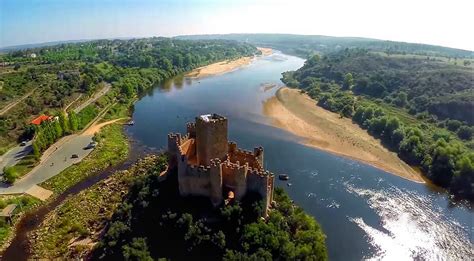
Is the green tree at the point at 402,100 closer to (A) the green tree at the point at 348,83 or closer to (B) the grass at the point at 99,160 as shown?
(A) the green tree at the point at 348,83

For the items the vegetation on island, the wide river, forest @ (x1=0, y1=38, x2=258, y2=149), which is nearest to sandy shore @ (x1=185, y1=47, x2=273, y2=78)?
forest @ (x1=0, y1=38, x2=258, y2=149)

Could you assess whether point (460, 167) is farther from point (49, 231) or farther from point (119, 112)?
point (119, 112)

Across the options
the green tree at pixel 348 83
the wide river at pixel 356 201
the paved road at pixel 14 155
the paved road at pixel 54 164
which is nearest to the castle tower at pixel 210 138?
the wide river at pixel 356 201

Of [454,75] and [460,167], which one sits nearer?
[460,167]

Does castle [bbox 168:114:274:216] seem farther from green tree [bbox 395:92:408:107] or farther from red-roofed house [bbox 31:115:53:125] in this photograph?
green tree [bbox 395:92:408:107]

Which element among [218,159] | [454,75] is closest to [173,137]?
[218,159]

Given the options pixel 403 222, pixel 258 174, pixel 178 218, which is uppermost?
pixel 258 174

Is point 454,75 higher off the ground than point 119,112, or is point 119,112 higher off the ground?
point 454,75

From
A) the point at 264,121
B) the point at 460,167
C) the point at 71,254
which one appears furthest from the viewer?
the point at 264,121
